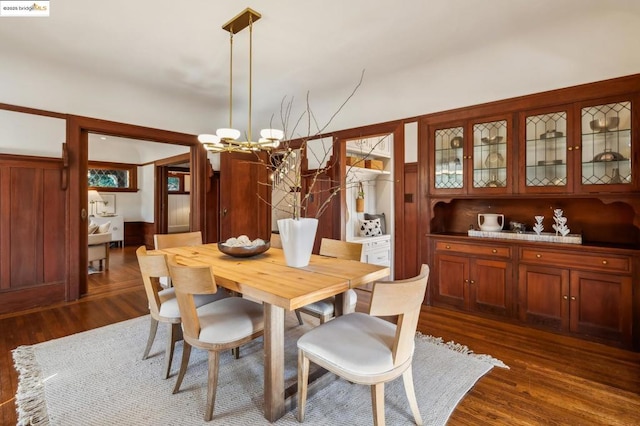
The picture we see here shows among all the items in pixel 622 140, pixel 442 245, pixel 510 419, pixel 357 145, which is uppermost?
pixel 357 145

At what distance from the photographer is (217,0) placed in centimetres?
233

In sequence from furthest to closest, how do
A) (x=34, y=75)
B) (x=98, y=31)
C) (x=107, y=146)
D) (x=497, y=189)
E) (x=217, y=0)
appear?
1. (x=107, y=146)
2. (x=34, y=75)
3. (x=497, y=189)
4. (x=98, y=31)
5. (x=217, y=0)

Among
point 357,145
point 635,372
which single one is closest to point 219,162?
point 357,145

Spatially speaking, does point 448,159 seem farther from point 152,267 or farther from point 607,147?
point 152,267

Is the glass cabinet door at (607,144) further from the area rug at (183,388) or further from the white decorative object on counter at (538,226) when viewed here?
the area rug at (183,388)

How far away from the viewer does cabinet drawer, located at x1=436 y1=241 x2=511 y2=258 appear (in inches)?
119

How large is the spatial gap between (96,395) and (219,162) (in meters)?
3.76

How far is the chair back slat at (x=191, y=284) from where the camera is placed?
162 cm

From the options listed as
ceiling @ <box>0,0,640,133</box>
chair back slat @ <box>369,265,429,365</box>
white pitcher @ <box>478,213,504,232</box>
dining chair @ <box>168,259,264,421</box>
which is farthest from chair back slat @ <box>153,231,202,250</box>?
white pitcher @ <box>478,213,504,232</box>

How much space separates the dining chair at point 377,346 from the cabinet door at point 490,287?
189 cm

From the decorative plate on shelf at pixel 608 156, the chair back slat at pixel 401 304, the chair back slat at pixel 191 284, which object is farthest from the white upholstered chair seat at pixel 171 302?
the decorative plate on shelf at pixel 608 156

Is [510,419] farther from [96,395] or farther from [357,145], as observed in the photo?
[357,145]

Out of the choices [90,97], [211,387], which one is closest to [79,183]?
Answer: [90,97]

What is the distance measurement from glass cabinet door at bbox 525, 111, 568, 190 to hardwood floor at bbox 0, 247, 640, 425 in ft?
4.64
